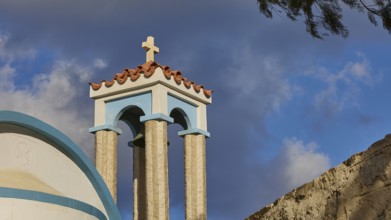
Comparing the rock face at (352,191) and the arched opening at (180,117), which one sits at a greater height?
the arched opening at (180,117)

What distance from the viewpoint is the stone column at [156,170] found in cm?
2103

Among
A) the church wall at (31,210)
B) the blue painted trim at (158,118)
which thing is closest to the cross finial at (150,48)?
the blue painted trim at (158,118)

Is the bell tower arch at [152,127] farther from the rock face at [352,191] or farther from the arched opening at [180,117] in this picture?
the rock face at [352,191]

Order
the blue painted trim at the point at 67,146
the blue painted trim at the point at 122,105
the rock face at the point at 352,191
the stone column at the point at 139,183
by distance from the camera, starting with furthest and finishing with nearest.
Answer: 1. the stone column at the point at 139,183
2. the blue painted trim at the point at 122,105
3. the blue painted trim at the point at 67,146
4. the rock face at the point at 352,191

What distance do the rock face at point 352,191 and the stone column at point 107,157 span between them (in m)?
17.6

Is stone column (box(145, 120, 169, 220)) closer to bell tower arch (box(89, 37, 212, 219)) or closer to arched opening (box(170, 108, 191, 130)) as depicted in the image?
bell tower arch (box(89, 37, 212, 219))

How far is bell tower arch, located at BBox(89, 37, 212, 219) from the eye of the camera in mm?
21453

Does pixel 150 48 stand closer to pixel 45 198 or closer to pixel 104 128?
pixel 104 128

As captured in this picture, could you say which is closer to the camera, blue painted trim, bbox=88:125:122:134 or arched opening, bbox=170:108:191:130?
blue painted trim, bbox=88:125:122:134

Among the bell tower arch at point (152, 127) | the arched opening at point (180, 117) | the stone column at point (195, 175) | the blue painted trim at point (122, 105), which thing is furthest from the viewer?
the arched opening at point (180, 117)

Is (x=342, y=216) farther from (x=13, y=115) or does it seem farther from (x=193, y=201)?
(x=193, y=201)

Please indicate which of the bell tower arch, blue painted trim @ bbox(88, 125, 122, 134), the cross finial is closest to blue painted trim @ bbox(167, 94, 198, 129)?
the bell tower arch

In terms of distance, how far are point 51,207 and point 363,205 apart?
687 centimetres

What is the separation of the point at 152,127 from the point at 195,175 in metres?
2.19
